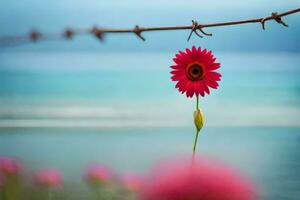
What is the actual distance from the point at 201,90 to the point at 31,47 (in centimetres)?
77

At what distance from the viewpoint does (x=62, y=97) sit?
1577mm

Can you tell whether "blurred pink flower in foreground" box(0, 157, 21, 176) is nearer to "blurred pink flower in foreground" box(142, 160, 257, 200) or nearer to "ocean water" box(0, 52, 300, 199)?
"blurred pink flower in foreground" box(142, 160, 257, 200)

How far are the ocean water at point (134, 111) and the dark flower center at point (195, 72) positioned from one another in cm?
61

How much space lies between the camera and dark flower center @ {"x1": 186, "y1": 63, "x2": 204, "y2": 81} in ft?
2.74

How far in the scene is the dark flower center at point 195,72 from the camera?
84 centimetres

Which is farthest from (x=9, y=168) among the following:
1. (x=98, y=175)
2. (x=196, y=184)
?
(x=196, y=184)

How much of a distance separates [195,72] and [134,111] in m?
0.77

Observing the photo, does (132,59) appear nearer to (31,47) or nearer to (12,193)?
(31,47)

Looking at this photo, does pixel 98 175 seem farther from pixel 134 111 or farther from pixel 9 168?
pixel 134 111

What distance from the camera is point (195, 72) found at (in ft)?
2.77

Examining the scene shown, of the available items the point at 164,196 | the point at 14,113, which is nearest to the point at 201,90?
the point at 164,196

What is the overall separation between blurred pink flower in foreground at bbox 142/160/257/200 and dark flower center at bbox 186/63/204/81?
1.76 ft

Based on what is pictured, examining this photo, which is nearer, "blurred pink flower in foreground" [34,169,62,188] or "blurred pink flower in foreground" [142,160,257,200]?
"blurred pink flower in foreground" [142,160,257,200]

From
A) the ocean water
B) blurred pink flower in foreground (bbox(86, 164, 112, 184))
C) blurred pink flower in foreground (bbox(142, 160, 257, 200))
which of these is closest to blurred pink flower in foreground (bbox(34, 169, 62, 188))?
blurred pink flower in foreground (bbox(86, 164, 112, 184))
